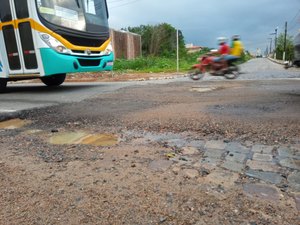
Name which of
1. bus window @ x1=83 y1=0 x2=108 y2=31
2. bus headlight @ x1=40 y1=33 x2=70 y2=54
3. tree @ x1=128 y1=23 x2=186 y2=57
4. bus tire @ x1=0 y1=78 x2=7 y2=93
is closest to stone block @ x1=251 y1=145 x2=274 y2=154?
bus headlight @ x1=40 y1=33 x2=70 y2=54

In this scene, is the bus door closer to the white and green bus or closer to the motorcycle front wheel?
the white and green bus

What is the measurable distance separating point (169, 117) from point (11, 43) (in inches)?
230

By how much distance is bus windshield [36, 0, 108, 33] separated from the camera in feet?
24.8

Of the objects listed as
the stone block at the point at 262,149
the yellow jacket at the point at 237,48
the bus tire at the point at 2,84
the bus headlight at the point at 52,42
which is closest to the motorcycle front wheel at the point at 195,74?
the yellow jacket at the point at 237,48

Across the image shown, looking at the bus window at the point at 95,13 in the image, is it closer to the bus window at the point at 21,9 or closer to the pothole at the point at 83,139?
the bus window at the point at 21,9

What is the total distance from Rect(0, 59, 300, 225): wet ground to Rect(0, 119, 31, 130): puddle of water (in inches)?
0.8

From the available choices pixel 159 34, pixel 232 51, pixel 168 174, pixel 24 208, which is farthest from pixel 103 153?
pixel 159 34

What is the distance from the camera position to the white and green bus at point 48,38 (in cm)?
753

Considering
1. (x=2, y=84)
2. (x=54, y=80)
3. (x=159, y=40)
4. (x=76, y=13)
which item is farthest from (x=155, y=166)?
(x=159, y=40)

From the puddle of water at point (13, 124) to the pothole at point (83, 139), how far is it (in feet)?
3.37

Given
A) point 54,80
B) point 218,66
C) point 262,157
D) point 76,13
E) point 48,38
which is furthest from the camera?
point 54,80

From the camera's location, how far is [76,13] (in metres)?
8.14

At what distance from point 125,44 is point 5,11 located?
15292mm

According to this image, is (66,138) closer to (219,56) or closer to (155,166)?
(155,166)
